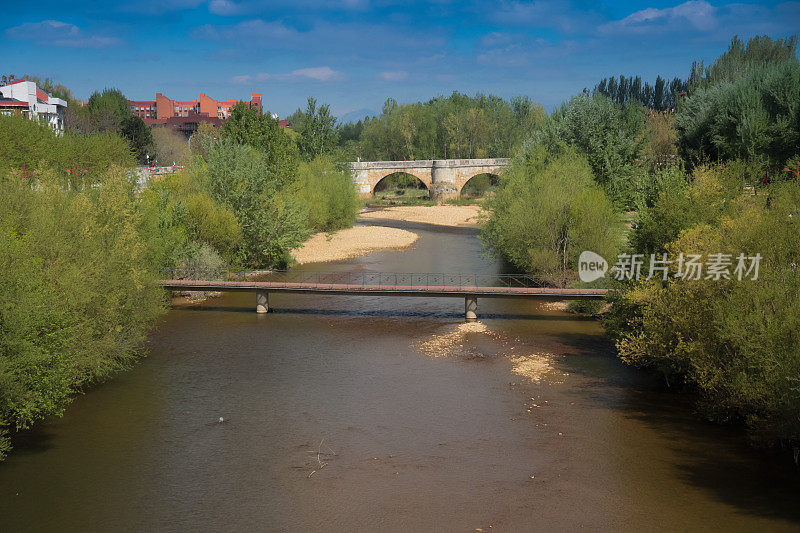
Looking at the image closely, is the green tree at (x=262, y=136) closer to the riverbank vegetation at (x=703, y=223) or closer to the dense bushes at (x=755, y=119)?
the riverbank vegetation at (x=703, y=223)

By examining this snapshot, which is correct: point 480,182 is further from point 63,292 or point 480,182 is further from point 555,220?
point 63,292

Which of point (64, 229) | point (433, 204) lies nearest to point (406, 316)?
point (64, 229)

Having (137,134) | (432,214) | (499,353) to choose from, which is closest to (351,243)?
(432,214)

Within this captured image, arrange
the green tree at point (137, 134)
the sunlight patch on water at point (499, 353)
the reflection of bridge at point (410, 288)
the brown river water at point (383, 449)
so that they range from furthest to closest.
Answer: the green tree at point (137, 134) < the reflection of bridge at point (410, 288) < the sunlight patch on water at point (499, 353) < the brown river water at point (383, 449)

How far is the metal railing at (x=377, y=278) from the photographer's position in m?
45.2

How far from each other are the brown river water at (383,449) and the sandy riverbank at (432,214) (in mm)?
55999

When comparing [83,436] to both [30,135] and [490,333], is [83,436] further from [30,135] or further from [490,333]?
[30,135]

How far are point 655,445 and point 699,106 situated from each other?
132ft

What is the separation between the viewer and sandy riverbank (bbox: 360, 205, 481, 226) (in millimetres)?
92188

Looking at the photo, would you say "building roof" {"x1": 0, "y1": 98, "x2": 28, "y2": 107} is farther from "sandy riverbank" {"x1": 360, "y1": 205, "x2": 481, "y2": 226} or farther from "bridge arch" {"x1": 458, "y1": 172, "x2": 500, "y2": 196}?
"bridge arch" {"x1": 458, "y1": 172, "x2": 500, "y2": 196}

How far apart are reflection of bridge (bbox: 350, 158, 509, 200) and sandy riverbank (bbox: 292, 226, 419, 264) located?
31624 mm

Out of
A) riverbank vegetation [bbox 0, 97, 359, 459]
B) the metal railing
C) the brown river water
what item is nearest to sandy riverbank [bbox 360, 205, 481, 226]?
riverbank vegetation [bbox 0, 97, 359, 459]

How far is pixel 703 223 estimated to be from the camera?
1169 inches

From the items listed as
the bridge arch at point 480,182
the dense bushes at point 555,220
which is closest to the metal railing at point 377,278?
the dense bushes at point 555,220
